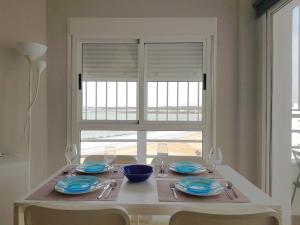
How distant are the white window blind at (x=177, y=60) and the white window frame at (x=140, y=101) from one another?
0.06 metres

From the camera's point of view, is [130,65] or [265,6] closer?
[265,6]

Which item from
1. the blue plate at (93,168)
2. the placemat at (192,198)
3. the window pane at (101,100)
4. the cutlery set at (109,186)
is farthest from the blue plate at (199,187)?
the window pane at (101,100)

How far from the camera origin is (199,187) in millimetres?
1424

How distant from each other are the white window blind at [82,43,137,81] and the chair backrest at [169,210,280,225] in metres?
2.07

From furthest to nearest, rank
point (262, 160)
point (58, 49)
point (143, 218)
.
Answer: point (58, 49), point (262, 160), point (143, 218)

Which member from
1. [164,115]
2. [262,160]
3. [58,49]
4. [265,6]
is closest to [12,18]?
[58,49]

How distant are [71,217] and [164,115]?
199 centimetres

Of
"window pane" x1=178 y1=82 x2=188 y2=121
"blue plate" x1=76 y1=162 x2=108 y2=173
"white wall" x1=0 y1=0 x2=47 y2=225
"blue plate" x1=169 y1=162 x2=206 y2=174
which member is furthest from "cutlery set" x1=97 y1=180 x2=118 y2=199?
"window pane" x1=178 y1=82 x2=188 y2=121

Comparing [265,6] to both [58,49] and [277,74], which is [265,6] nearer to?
[277,74]

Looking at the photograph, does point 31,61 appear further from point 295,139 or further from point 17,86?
point 295,139

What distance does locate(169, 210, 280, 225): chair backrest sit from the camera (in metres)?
0.95

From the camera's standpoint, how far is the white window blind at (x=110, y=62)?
2.88m

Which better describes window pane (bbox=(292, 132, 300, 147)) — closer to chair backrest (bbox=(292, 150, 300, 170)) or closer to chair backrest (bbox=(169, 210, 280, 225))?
chair backrest (bbox=(292, 150, 300, 170))

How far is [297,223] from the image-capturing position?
2525 millimetres
